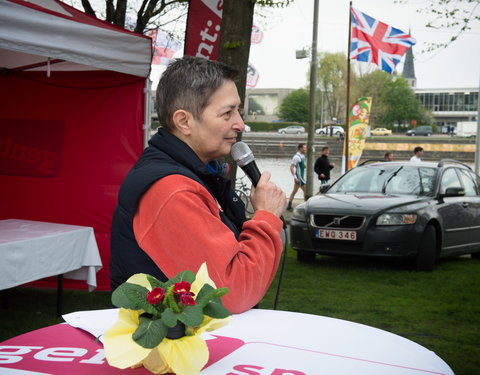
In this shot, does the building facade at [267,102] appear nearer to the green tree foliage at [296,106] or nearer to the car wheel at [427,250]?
the green tree foliage at [296,106]

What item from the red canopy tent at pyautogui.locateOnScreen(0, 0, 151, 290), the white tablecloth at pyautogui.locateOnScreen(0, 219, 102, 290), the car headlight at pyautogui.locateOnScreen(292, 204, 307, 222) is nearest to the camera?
the white tablecloth at pyautogui.locateOnScreen(0, 219, 102, 290)

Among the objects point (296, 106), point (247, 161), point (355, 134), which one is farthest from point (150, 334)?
point (296, 106)

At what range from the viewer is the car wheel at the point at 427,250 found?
8.71 meters

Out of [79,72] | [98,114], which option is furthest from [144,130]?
[79,72]

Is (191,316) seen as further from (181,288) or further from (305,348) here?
(305,348)

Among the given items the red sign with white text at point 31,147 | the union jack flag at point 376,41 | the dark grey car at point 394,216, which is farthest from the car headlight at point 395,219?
the union jack flag at point 376,41

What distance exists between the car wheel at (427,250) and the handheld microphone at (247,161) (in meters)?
6.59

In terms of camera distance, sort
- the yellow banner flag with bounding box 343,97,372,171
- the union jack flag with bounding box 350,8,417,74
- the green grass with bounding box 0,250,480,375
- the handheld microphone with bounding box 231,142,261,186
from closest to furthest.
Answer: the handheld microphone with bounding box 231,142,261,186
the green grass with bounding box 0,250,480,375
the union jack flag with bounding box 350,8,417,74
the yellow banner flag with bounding box 343,97,372,171

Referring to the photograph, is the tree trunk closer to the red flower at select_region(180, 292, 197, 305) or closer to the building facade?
the red flower at select_region(180, 292, 197, 305)

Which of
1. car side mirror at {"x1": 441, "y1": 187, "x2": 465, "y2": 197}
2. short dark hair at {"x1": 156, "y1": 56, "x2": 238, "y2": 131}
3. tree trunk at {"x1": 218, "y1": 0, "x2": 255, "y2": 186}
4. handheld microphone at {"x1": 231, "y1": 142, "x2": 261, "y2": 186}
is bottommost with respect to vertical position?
car side mirror at {"x1": 441, "y1": 187, "x2": 465, "y2": 197}

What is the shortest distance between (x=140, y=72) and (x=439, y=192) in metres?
5.39

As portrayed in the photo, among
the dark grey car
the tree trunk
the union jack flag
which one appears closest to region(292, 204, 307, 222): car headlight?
the dark grey car

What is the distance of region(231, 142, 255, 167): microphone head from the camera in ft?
8.38

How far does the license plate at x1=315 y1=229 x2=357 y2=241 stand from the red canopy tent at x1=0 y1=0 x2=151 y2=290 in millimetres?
3303
